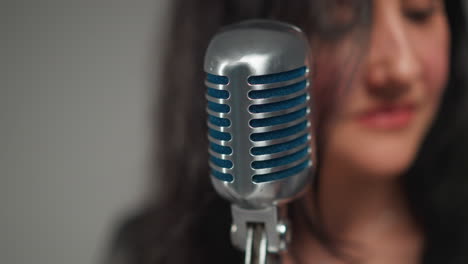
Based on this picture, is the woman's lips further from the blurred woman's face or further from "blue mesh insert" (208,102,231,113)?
"blue mesh insert" (208,102,231,113)

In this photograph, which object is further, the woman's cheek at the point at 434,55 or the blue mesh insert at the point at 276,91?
the woman's cheek at the point at 434,55

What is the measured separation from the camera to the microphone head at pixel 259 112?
59 centimetres

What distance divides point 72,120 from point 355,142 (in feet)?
2.09

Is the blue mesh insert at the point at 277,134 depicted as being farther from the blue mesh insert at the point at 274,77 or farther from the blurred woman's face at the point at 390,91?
the blurred woman's face at the point at 390,91

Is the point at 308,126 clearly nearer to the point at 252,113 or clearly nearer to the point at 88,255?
the point at 252,113

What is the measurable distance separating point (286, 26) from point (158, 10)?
66 cm

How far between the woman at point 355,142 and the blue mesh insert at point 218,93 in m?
0.30

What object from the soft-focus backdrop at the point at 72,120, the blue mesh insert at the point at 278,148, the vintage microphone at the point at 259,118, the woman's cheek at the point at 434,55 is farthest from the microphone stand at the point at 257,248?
the soft-focus backdrop at the point at 72,120

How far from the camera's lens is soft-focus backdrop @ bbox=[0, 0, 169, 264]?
127 centimetres

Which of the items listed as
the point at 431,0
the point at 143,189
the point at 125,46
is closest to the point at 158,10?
the point at 125,46

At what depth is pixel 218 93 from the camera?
2.00 feet

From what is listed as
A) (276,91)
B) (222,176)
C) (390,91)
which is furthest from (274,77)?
(390,91)

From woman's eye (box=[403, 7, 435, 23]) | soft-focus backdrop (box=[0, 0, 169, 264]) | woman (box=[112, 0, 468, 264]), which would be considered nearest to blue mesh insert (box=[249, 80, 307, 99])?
woman (box=[112, 0, 468, 264])

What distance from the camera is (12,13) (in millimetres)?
1257
